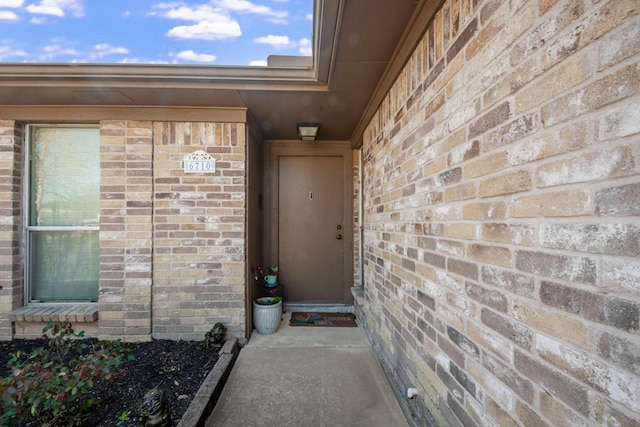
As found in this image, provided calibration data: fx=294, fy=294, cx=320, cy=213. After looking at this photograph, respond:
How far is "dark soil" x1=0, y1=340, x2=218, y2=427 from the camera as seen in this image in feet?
6.40

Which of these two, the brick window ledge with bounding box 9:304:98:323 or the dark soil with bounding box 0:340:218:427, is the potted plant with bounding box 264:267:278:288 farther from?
the brick window ledge with bounding box 9:304:98:323

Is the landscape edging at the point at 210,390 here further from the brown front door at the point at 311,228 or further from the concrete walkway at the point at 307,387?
the brown front door at the point at 311,228

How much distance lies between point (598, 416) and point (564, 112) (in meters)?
0.74

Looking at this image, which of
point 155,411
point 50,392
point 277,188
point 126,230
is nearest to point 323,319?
point 277,188

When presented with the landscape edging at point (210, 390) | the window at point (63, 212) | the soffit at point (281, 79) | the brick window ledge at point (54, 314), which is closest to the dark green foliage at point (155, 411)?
the landscape edging at point (210, 390)

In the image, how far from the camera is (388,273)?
2.38m

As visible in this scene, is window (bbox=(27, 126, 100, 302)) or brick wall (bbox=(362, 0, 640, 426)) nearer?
brick wall (bbox=(362, 0, 640, 426))

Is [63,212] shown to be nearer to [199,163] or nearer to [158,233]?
[158,233]

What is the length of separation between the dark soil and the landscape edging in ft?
0.30

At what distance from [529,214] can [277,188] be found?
3.51 m

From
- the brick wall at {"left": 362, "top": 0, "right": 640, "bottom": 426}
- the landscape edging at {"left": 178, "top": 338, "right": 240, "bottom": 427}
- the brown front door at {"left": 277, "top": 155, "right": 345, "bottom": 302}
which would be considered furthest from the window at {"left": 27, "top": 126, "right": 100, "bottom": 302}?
the brick wall at {"left": 362, "top": 0, "right": 640, "bottom": 426}

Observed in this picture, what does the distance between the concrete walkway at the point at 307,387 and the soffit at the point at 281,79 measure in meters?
2.35

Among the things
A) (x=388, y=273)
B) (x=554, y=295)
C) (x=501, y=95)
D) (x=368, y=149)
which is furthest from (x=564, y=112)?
(x=368, y=149)

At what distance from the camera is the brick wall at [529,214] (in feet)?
2.11
